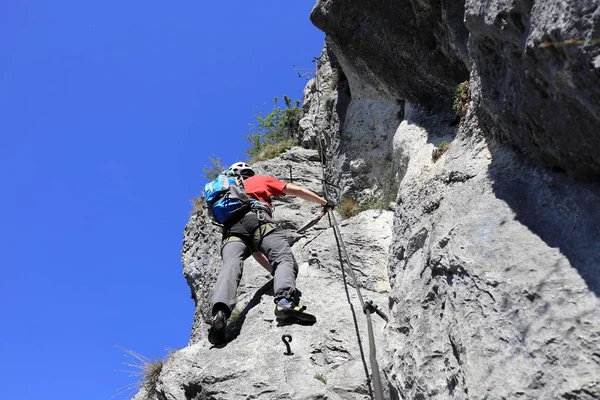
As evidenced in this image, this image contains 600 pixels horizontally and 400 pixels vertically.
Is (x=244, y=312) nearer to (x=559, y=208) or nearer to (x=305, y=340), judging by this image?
(x=305, y=340)

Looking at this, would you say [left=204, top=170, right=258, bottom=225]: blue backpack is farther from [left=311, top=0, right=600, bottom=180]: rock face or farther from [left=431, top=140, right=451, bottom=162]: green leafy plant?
[left=311, top=0, right=600, bottom=180]: rock face

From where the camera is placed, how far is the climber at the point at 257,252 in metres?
7.41

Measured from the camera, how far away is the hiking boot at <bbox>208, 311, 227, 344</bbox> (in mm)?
7375

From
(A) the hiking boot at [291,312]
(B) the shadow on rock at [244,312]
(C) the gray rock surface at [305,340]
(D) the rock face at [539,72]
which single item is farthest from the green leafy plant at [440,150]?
(B) the shadow on rock at [244,312]

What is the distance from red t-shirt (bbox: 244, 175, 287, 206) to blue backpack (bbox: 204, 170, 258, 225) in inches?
10.5

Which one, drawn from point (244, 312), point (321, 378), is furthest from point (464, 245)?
point (244, 312)

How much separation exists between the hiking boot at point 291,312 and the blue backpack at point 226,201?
154 centimetres

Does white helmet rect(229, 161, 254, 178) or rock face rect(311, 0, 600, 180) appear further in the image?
white helmet rect(229, 161, 254, 178)

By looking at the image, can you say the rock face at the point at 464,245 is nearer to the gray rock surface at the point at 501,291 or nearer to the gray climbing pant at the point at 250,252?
the gray rock surface at the point at 501,291

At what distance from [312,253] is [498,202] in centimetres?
441

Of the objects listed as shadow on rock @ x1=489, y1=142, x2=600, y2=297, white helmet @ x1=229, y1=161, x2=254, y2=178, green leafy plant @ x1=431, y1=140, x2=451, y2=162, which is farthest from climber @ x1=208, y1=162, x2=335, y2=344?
shadow on rock @ x1=489, y1=142, x2=600, y2=297

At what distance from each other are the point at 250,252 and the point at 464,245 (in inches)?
155

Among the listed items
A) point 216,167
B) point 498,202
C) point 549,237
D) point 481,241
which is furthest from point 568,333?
point 216,167

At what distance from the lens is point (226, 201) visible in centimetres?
841
